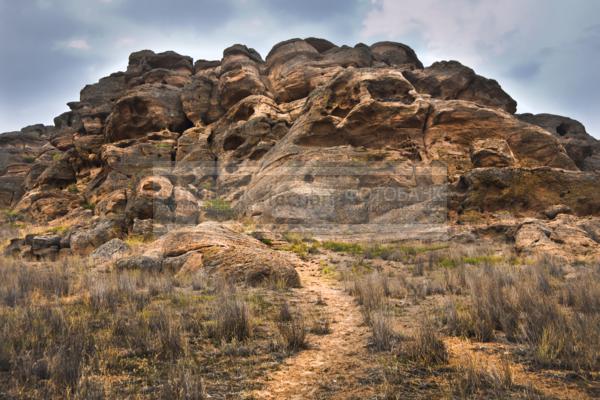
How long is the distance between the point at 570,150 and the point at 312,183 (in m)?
27.2

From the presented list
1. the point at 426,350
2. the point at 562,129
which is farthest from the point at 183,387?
the point at 562,129

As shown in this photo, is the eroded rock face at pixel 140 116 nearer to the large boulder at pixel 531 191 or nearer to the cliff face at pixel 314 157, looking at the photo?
the cliff face at pixel 314 157

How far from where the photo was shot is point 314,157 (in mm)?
21844

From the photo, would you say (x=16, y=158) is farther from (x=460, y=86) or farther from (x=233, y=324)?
(x=233, y=324)

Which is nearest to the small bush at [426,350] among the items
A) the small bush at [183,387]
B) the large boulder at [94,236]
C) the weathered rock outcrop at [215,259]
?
the small bush at [183,387]

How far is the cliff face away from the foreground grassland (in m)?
8.62

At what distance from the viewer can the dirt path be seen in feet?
12.2

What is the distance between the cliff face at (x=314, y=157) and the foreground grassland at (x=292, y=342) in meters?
8.62

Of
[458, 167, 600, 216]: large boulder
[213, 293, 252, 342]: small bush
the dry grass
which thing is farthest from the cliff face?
[213, 293, 252, 342]: small bush

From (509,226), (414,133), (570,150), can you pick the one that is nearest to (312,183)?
(414,133)

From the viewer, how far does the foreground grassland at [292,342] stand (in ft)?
11.7

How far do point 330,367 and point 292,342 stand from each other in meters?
0.78

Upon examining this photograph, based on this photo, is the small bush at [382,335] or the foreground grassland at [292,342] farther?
the small bush at [382,335]

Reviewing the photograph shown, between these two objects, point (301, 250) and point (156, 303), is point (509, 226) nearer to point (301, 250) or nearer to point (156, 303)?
point (301, 250)
